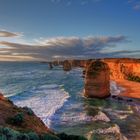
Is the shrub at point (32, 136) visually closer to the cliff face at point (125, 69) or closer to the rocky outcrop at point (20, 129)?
the rocky outcrop at point (20, 129)

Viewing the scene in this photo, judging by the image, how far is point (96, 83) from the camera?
38.5m

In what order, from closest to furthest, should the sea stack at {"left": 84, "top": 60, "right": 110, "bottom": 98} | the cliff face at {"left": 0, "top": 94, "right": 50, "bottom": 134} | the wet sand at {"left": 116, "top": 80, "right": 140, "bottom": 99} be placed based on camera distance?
the cliff face at {"left": 0, "top": 94, "right": 50, "bottom": 134}
the sea stack at {"left": 84, "top": 60, "right": 110, "bottom": 98}
the wet sand at {"left": 116, "top": 80, "right": 140, "bottom": 99}

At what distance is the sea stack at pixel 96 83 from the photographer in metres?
38.2

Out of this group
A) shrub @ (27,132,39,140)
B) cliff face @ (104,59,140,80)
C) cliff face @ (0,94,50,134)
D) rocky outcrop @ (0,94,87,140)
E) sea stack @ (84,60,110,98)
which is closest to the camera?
rocky outcrop @ (0,94,87,140)

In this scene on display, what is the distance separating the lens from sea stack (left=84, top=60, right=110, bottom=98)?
125 ft

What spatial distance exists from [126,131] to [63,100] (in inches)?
617

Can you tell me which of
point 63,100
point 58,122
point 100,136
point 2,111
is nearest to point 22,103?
point 63,100

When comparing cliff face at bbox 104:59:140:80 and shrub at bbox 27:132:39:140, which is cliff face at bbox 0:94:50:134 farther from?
cliff face at bbox 104:59:140:80

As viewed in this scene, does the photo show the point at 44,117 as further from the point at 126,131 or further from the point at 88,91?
the point at 88,91

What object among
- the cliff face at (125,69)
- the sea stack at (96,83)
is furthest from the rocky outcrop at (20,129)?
the cliff face at (125,69)

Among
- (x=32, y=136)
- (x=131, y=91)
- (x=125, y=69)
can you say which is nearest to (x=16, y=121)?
(x=32, y=136)

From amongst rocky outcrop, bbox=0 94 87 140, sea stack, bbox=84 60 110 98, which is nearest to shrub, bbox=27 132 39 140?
rocky outcrop, bbox=0 94 87 140

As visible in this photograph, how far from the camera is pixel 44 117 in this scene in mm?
26406

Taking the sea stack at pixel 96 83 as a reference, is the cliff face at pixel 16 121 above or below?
above
